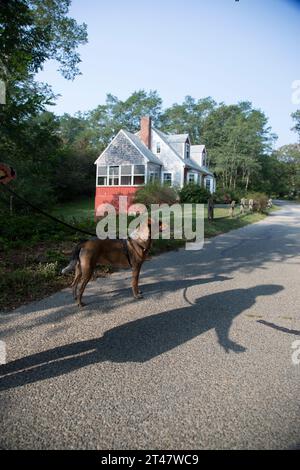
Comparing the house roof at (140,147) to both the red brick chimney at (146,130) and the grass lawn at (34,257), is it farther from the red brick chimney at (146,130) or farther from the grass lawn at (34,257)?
the grass lawn at (34,257)

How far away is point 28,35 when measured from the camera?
30.4 ft

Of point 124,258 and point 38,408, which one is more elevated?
point 124,258

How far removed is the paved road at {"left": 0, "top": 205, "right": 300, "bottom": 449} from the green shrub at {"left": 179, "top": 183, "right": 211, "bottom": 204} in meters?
25.3

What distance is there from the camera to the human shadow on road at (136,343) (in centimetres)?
312

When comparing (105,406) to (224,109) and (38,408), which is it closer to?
(38,408)

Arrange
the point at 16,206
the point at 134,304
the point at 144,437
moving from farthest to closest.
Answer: the point at 16,206 < the point at 134,304 < the point at 144,437

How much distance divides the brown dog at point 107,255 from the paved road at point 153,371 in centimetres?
42

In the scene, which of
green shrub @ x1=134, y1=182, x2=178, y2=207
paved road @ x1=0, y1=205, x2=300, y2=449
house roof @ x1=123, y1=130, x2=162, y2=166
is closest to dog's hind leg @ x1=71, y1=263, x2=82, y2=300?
paved road @ x1=0, y1=205, x2=300, y2=449

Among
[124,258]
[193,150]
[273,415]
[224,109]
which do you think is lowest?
[273,415]

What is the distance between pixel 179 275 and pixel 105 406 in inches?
180

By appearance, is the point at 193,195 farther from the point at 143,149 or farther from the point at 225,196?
the point at 225,196

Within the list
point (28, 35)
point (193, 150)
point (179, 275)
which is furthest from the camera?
point (193, 150)

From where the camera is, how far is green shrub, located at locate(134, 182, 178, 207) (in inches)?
901

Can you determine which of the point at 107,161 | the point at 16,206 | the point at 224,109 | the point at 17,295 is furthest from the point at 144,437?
the point at 224,109
